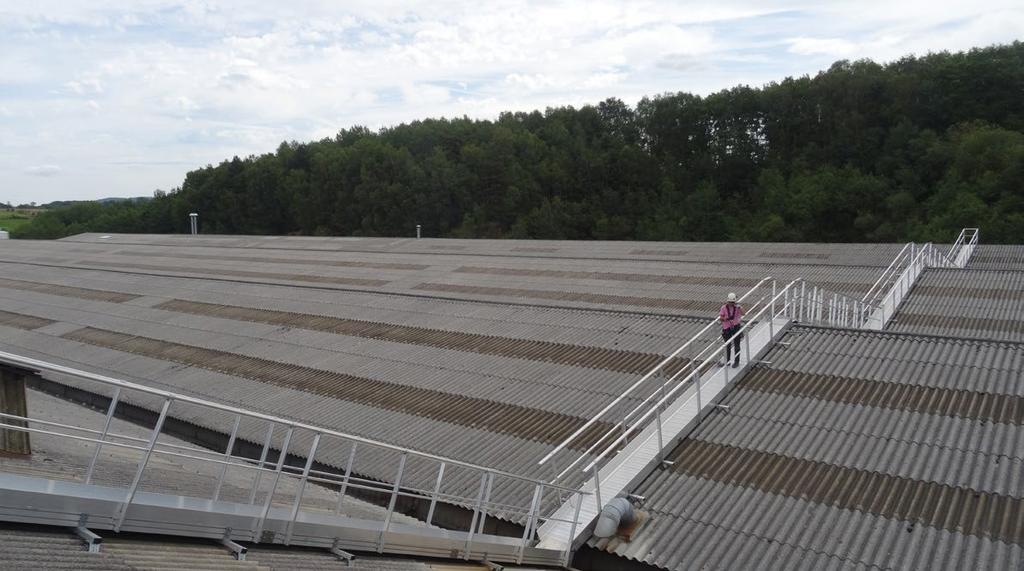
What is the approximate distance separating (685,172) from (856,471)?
59012mm

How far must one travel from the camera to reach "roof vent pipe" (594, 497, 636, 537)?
691 cm

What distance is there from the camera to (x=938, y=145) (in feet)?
160

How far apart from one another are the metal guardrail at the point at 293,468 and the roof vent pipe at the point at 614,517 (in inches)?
13.0

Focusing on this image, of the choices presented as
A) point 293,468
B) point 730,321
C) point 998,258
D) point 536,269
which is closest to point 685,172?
point 998,258

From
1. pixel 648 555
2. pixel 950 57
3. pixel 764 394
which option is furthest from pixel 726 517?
pixel 950 57

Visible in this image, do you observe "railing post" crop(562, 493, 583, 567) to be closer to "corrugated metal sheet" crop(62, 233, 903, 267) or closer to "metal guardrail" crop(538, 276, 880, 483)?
"metal guardrail" crop(538, 276, 880, 483)

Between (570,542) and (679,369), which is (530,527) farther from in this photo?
(679,369)

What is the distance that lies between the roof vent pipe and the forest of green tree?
43.1 metres

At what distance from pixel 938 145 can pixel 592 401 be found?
158 feet

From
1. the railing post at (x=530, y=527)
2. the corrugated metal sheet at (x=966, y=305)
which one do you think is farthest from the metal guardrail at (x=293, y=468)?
the corrugated metal sheet at (x=966, y=305)

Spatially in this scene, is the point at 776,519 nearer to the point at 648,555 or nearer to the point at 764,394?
the point at 648,555

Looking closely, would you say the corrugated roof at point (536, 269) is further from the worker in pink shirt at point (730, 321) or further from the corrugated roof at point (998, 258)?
the worker in pink shirt at point (730, 321)

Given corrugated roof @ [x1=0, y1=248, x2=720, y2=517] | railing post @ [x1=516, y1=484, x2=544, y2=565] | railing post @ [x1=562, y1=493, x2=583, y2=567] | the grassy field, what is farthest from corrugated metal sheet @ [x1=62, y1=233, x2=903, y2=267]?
the grassy field

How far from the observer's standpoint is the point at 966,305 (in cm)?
1756
